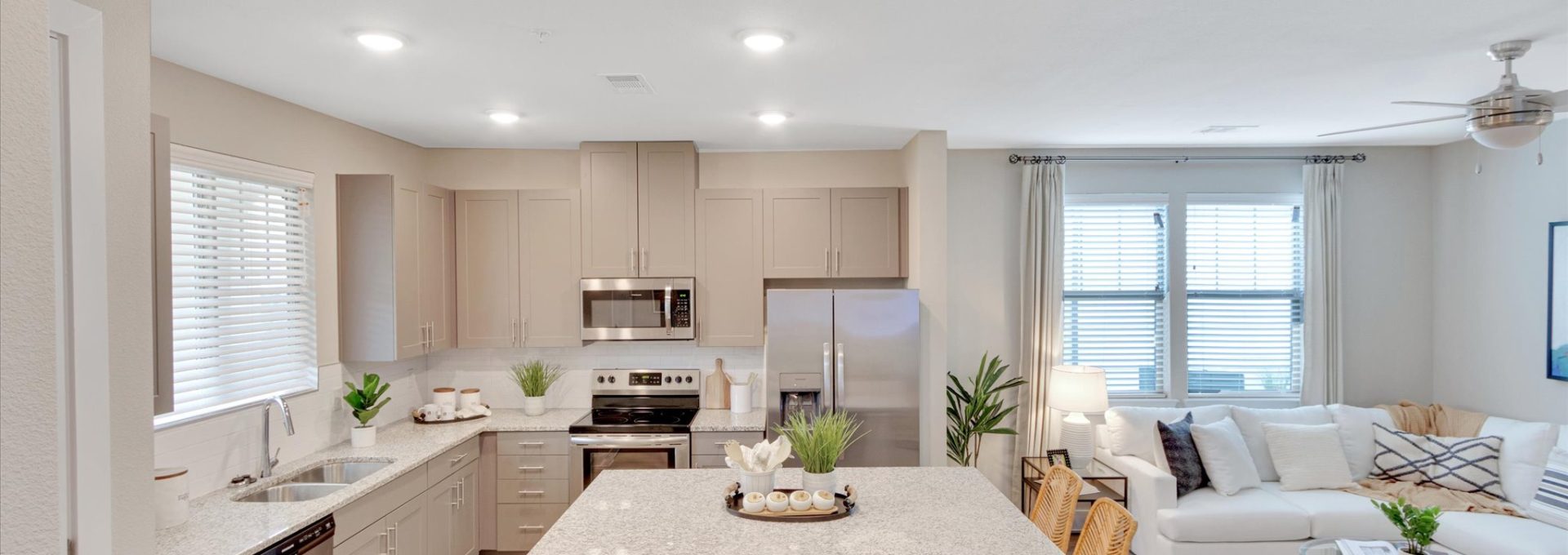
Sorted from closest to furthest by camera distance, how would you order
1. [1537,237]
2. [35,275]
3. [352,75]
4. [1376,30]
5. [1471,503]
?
[35,275] → [1376,30] → [352,75] → [1471,503] → [1537,237]

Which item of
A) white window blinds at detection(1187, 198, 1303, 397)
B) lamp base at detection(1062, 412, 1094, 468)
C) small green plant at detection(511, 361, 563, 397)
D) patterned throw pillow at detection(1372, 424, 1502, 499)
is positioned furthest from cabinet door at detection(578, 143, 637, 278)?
patterned throw pillow at detection(1372, 424, 1502, 499)

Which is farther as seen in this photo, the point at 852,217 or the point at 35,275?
the point at 852,217

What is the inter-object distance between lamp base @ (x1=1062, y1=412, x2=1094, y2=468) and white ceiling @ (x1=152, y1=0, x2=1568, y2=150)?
5.70 ft

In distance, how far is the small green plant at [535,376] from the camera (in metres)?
4.63

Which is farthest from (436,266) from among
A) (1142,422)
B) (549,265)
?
(1142,422)

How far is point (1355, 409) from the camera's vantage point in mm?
4422

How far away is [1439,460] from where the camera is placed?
405cm

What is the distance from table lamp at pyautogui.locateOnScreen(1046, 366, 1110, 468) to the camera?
445cm

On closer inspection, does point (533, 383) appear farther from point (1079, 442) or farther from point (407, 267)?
point (1079, 442)

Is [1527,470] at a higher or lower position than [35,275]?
lower

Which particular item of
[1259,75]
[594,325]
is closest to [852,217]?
[594,325]

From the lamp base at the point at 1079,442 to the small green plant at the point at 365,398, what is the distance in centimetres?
374

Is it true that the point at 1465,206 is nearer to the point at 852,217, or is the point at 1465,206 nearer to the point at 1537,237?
the point at 1537,237

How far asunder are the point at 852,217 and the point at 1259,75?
7.21ft
